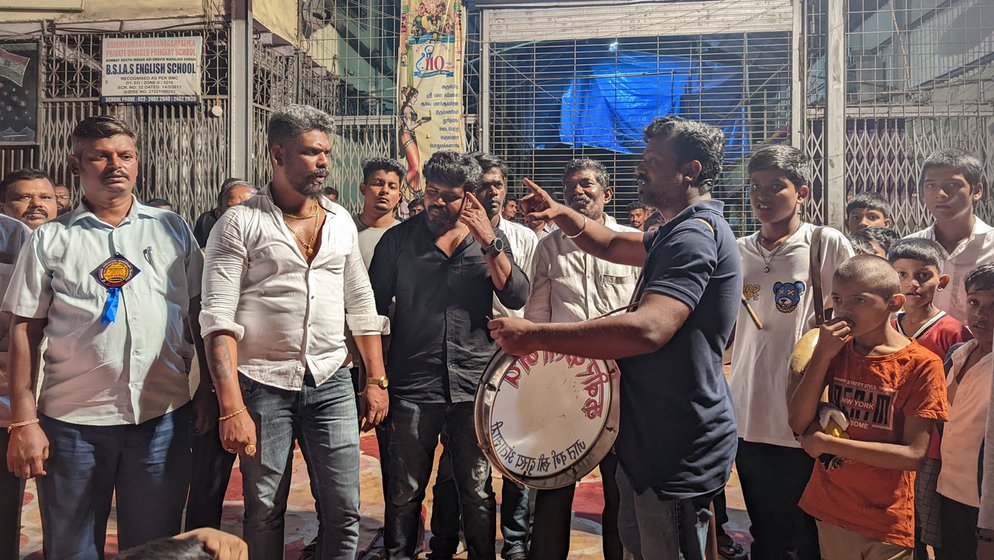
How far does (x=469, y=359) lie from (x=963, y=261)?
248cm

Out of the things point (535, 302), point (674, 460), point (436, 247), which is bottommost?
point (674, 460)

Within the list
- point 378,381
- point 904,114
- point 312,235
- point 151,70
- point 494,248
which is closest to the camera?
point 312,235

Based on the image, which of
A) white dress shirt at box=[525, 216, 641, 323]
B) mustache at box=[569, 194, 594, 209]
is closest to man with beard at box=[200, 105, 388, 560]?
white dress shirt at box=[525, 216, 641, 323]

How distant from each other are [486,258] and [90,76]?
8.26 metres

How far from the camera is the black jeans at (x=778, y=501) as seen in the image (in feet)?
10.6

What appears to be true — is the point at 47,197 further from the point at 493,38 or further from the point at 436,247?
the point at 493,38

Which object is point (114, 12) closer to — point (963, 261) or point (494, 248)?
point (494, 248)

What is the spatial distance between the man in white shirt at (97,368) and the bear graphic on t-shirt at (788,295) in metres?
2.51

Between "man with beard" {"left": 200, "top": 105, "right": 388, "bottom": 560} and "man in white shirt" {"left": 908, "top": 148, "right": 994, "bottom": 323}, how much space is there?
9.53 feet

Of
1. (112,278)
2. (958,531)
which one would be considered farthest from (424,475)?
(958,531)

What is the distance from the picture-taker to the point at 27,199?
165 inches

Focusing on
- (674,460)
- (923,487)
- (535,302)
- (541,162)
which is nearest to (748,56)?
(541,162)

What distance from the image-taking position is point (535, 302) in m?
4.04

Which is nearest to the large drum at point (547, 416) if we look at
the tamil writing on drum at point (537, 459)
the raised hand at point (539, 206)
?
the tamil writing on drum at point (537, 459)
